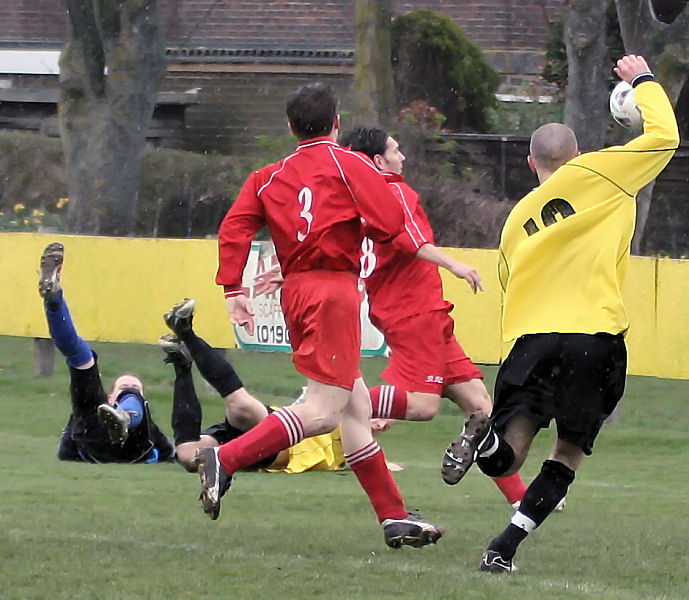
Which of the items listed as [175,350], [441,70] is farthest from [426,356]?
[441,70]

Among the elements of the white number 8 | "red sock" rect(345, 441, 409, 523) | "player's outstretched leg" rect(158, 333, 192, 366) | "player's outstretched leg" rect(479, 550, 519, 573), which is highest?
the white number 8

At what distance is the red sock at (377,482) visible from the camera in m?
6.74

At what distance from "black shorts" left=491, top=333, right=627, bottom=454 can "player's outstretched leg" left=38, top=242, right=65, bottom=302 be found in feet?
10.3

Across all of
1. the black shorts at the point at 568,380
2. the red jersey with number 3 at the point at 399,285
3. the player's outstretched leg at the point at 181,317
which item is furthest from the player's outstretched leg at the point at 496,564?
the red jersey with number 3 at the point at 399,285

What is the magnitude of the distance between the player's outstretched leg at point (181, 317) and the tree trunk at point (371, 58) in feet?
50.4

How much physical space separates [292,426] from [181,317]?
3.95ft

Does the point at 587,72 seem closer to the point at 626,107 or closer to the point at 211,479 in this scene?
the point at 626,107

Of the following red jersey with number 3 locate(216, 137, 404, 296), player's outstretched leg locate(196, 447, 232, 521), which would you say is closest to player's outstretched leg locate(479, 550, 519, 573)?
player's outstretched leg locate(196, 447, 232, 521)

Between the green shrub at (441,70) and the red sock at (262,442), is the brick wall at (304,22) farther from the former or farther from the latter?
the red sock at (262,442)

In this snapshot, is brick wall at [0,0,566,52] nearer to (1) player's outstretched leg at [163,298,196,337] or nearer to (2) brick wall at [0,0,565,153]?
(2) brick wall at [0,0,565,153]

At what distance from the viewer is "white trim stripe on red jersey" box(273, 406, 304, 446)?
21.0 feet

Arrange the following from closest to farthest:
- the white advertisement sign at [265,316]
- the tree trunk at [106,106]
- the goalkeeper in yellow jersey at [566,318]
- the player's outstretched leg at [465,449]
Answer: the player's outstretched leg at [465,449]
the goalkeeper in yellow jersey at [566,318]
the white advertisement sign at [265,316]
the tree trunk at [106,106]

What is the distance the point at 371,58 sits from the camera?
74.5 feet

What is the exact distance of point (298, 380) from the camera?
606 inches
